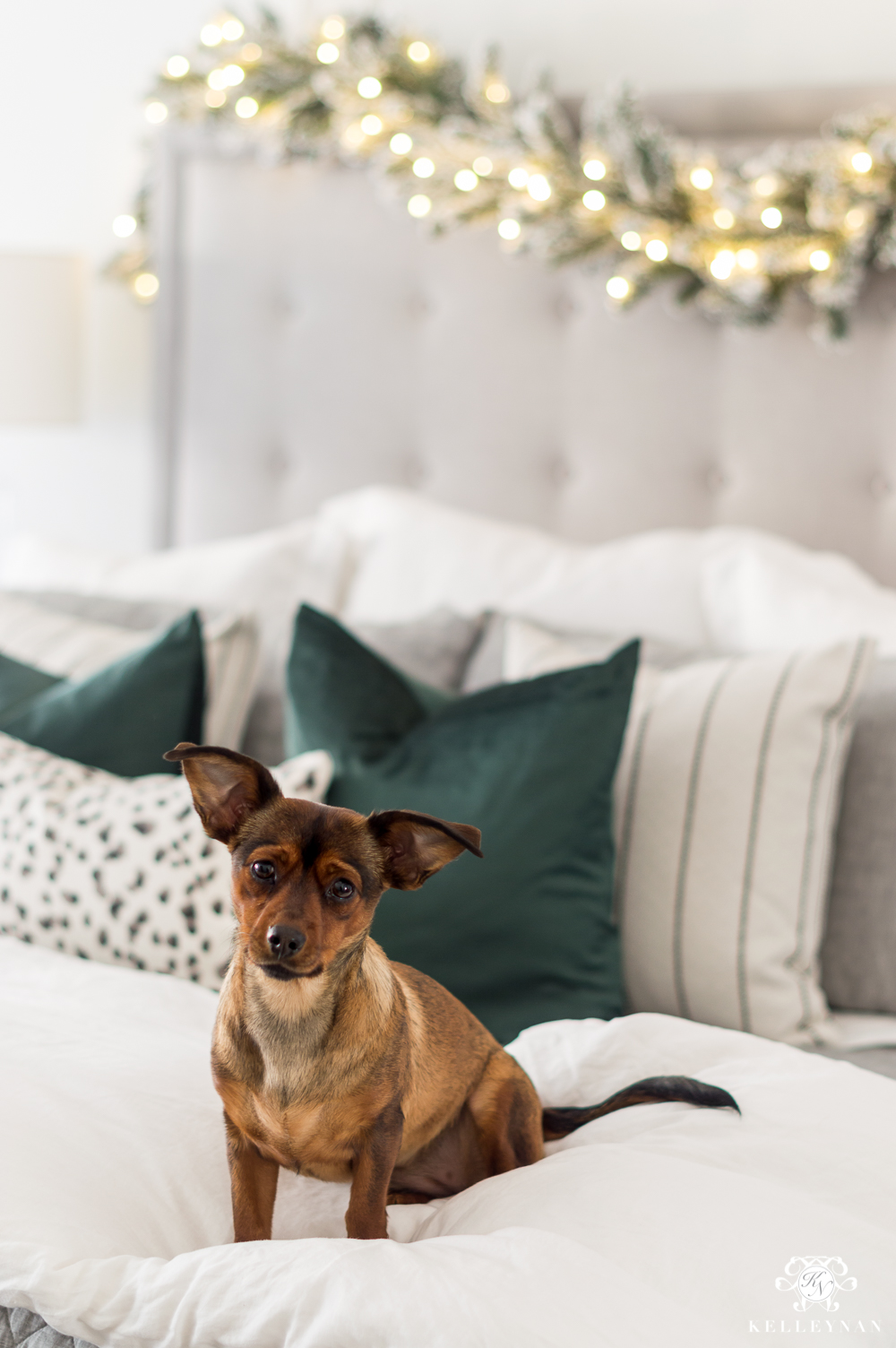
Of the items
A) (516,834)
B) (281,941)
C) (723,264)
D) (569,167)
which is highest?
(569,167)

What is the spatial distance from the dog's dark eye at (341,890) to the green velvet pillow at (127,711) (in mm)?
726

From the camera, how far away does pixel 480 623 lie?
146cm

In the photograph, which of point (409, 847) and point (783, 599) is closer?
point (409, 847)

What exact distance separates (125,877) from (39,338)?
1.48m

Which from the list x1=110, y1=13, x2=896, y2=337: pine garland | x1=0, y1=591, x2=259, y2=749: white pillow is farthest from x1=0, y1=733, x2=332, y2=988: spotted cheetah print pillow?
x1=110, y1=13, x2=896, y2=337: pine garland

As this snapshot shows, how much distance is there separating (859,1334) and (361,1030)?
0.31 meters

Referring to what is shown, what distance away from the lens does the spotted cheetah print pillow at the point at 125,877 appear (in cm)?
101

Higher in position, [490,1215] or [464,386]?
[464,386]

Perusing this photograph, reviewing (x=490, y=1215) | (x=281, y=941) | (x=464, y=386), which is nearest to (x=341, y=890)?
(x=281, y=941)

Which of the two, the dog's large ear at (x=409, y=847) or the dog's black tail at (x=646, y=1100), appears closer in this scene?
the dog's large ear at (x=409, y=847)

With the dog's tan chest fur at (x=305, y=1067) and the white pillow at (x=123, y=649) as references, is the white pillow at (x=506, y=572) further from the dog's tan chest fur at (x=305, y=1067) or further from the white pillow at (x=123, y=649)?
the dog's tan chest fur at (x=305, y=1067)

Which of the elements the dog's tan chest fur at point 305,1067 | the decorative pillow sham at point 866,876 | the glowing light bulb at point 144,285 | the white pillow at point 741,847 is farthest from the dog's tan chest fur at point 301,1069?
the glowing light bulb at point 144,285

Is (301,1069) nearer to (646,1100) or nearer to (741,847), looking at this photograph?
A: (646,1100)

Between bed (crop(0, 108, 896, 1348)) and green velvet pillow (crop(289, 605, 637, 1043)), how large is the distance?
5 centimetres
